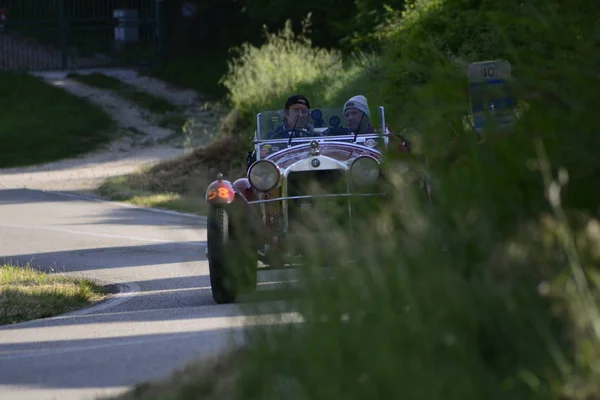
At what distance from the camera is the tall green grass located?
15.2 ft

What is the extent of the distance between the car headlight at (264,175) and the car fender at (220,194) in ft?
0.70

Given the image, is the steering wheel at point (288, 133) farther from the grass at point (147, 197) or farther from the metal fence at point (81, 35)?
the metal fence at point (81, 35)

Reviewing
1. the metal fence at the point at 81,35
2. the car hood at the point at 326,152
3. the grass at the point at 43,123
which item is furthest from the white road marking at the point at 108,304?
the metal fence at the point at 81,35

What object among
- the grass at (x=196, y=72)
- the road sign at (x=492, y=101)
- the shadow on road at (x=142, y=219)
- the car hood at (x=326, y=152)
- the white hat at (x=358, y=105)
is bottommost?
the shadow on road at (x=142, y=219)

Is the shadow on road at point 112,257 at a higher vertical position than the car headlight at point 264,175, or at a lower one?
lower

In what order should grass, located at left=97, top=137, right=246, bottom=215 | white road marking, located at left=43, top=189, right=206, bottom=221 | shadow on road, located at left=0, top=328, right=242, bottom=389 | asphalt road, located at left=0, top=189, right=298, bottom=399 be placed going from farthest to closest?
1. grass, located at left=97, top=137, right=246, bottom=215
2. white road marking, located at left=43, top=189, right=206, bottom=221
3. asphalt road, located at left=0, top=189, right=298, bottom=399
4. shadow on road, located at left=0, top=328, right=242, bottom=389

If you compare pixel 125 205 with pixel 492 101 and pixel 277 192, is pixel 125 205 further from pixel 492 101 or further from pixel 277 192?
pixel 492 101

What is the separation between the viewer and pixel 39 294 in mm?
11789

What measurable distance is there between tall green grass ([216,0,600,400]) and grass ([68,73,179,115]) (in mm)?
30726

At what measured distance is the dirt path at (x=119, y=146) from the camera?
26641 mm

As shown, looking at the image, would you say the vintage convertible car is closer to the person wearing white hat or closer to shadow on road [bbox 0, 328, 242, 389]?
the person wearing white hat

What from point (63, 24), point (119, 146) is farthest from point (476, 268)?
point (63, 24)

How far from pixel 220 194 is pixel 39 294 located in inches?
77.3

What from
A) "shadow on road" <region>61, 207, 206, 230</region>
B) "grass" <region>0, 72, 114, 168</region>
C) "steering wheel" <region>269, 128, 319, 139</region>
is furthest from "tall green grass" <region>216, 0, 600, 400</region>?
"grass" <region>0, 72, 114, 168</region>
